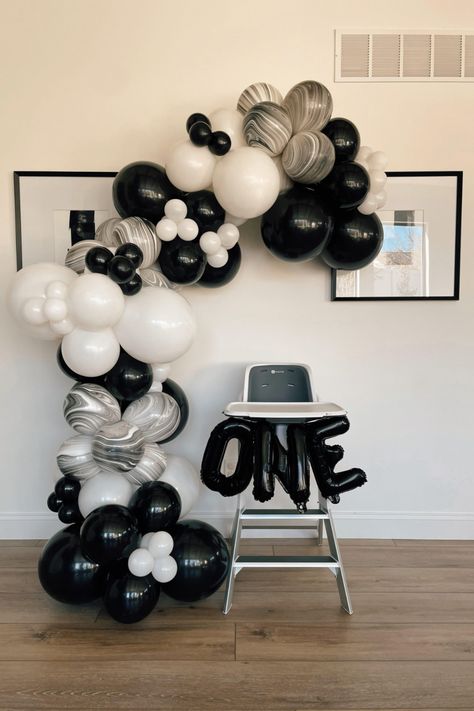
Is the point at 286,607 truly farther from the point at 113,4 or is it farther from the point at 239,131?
the point at 113,4

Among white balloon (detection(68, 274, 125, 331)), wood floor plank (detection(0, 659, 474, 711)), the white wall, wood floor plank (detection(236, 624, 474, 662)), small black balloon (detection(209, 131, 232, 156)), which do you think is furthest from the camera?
the white wall

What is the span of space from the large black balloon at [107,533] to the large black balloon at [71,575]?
41mm

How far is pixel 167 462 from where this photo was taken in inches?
70.8

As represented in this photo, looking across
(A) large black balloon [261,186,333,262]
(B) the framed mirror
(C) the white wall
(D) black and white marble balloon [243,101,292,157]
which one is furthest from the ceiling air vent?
(A) large black balloon [261,186,333,262]

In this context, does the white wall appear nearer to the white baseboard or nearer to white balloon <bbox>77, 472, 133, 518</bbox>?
the white baseboard

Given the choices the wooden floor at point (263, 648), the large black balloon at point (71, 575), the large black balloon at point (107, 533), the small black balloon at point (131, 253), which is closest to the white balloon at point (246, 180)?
the small black balloon at point (131, 253)

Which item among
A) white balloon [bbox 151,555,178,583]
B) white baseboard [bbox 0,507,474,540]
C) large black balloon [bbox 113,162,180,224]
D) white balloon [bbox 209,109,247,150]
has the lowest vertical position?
white baseboard [bbox 0,507,474,540]

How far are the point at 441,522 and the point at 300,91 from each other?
6.01ft

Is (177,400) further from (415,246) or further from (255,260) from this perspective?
(415,246)

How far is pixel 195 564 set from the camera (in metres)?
1.57

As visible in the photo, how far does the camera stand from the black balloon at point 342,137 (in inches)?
67.1

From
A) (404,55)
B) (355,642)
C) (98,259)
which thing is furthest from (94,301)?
(404,55)

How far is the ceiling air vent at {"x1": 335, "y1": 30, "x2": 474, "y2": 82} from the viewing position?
202 cm

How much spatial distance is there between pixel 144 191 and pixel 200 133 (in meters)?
0.27
